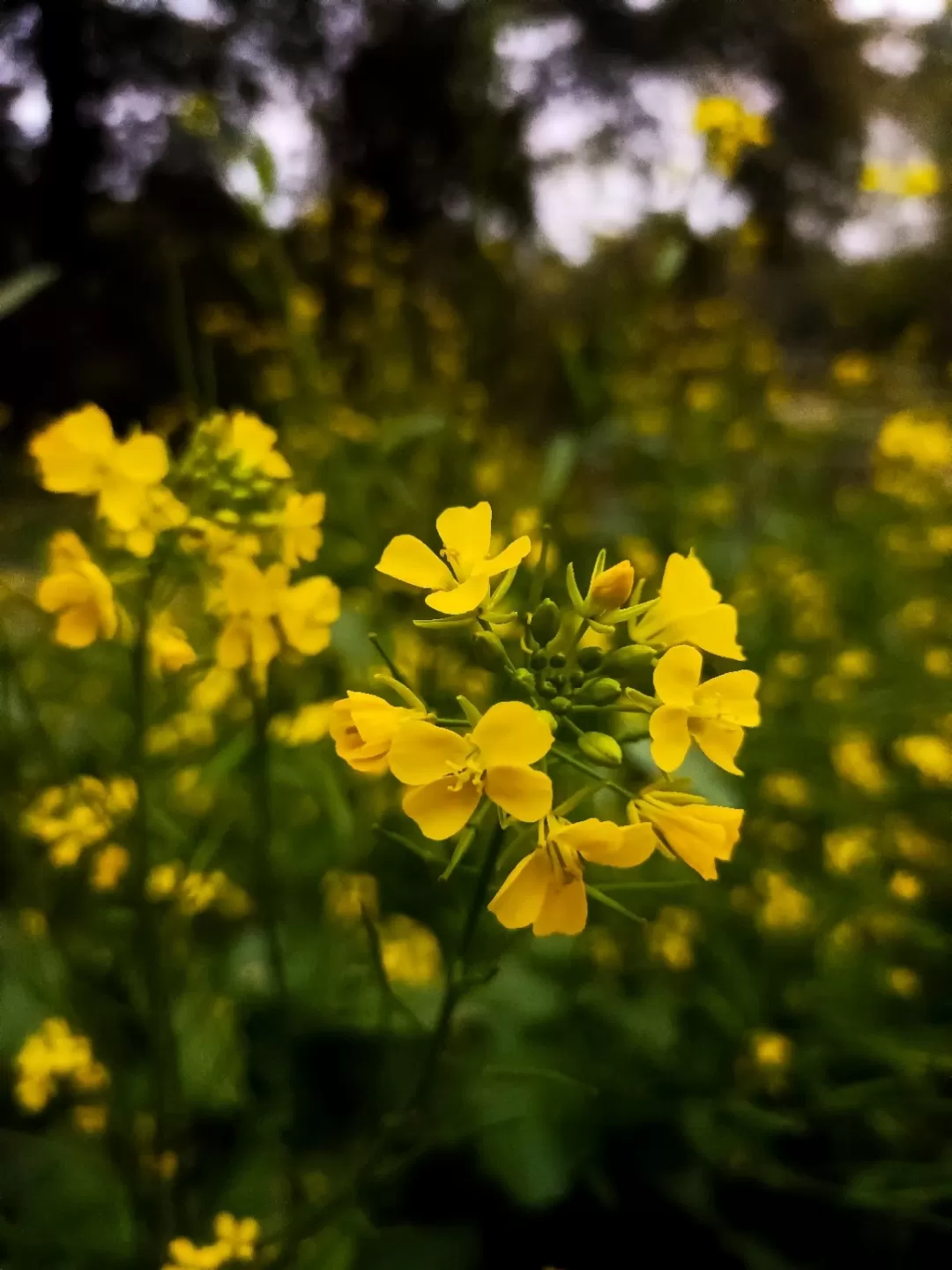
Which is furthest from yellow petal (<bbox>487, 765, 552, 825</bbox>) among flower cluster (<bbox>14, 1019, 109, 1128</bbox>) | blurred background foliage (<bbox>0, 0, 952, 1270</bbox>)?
flower cluster (<bbox>14, 1019, 109, 1128</bbox>)

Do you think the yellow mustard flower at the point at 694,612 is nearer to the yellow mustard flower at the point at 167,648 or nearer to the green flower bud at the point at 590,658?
the green flower bud at the point at 590,658

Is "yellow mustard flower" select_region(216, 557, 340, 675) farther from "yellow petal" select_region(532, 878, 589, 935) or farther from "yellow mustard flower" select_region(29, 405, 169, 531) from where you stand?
A: "yellow petal" select_region(532, 878, 589, 935)

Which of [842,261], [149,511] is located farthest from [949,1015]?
[842,261]

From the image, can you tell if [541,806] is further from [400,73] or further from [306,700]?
[400,73]

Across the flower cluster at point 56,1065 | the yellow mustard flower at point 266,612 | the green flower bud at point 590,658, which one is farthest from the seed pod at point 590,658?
the flower cluster at point 56,1065

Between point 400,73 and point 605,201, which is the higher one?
point 400,73

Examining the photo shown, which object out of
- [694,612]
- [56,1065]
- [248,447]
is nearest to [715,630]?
[694,612]
